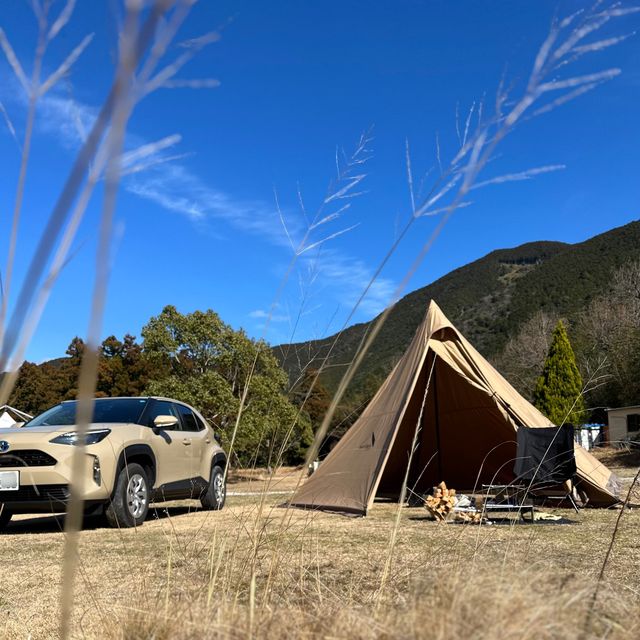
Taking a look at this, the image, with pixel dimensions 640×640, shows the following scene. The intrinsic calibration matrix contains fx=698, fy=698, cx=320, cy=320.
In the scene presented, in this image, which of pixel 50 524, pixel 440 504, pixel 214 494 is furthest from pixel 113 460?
pixel 440 504

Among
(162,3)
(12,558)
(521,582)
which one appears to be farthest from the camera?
(12,558)

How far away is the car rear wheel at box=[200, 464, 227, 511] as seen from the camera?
7879 mm

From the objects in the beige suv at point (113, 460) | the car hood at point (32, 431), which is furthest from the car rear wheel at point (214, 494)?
the car hood at point (32, 431)

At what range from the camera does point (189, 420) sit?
7926mm

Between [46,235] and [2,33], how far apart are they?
34 centimetres

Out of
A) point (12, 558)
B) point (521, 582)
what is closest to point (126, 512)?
point (12, 558)

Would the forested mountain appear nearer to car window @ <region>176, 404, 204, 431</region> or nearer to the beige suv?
car window @ <region>176, 404, 204, 431</region>

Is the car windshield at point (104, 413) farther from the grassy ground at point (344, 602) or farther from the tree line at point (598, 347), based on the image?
the tree line at point (598, 347)

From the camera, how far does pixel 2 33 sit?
0.93m

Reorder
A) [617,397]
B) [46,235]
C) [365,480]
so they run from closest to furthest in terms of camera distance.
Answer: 1. [46,235]
2. [365,480]
3. [617,397]

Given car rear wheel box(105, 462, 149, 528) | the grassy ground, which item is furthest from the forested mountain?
the grassy ground

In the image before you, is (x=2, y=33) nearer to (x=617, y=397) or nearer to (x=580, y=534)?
(x=580, y=534)

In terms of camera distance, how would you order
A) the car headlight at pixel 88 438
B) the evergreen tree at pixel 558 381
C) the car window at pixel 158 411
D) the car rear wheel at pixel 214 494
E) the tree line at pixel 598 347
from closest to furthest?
the car headlight at pixel 88 438
the car window at pixel 158 411
the car rear wheel at pixel 214 494
the evergreen tree at pixel 558 381
the tree line at pixel 598 347

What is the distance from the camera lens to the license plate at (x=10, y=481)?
5828mm
